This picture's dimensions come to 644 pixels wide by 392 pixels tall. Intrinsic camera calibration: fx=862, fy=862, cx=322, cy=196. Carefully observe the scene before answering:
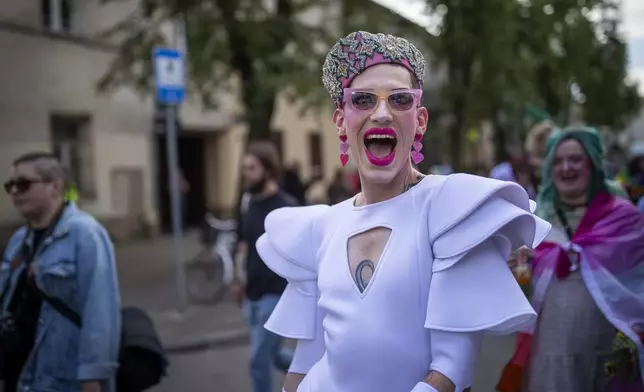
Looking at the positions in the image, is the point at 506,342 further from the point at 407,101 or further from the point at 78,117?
the point at 78,117

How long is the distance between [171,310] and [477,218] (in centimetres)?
919

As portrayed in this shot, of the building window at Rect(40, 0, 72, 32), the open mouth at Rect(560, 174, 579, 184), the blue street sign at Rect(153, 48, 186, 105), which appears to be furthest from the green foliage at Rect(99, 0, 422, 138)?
the open mouth at Rect(560, 174, 579, 184)

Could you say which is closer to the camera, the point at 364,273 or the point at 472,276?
the point at 472,276

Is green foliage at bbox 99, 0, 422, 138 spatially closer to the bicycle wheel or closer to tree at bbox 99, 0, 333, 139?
tree at bbox 99, 0, 333, 139

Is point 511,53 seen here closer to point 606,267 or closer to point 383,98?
Result: point 606,267

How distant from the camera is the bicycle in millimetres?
11633

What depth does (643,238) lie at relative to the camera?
3.62 m

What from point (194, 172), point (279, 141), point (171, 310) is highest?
point (279, 141)

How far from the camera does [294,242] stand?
105 inches

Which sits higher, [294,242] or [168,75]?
[168,75]

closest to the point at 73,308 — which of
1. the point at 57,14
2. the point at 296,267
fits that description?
the point at 296,267

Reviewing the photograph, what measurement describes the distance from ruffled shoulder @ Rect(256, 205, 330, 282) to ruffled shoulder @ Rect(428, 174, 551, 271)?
1.51 feet

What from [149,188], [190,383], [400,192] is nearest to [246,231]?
[190,383]

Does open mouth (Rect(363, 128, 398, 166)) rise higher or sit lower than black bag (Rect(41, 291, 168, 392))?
higher
